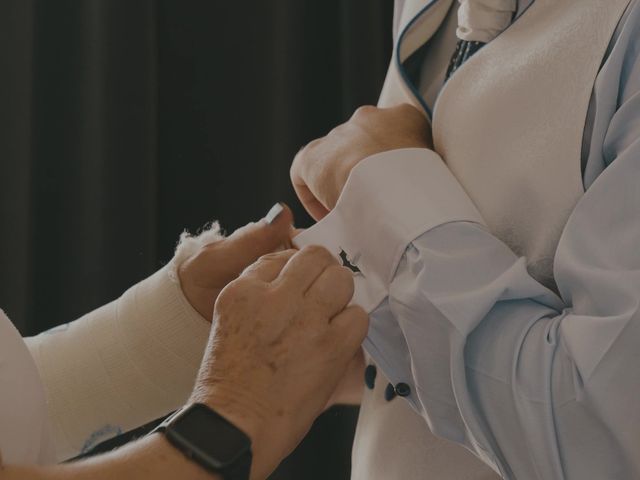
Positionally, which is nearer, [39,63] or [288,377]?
[288,377]

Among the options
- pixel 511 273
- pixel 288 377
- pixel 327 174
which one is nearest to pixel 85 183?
pixel 327 174

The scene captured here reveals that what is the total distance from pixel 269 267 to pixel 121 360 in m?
0.42

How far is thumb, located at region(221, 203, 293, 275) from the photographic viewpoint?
111 cm

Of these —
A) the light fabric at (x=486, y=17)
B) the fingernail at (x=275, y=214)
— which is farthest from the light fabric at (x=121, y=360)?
the light fabric at (x=486, y=17)

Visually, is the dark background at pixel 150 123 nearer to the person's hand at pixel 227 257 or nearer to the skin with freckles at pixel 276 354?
the person's hand at pixel 227 257

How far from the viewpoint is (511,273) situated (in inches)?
31.9

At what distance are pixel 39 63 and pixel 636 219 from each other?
5.14 ft

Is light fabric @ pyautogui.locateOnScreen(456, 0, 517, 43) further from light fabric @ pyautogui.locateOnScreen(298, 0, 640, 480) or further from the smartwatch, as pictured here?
the smartwatch

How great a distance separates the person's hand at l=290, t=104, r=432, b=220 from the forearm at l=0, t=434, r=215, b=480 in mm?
334

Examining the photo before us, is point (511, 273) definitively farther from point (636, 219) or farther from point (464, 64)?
point (464, 64)

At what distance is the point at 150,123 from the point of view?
2.01 metres

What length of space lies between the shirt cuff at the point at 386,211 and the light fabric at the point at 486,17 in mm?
149

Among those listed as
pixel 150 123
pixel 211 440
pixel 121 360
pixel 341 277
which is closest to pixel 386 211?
pixel 341 277

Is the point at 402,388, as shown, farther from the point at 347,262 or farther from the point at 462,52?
the point at 462,52
